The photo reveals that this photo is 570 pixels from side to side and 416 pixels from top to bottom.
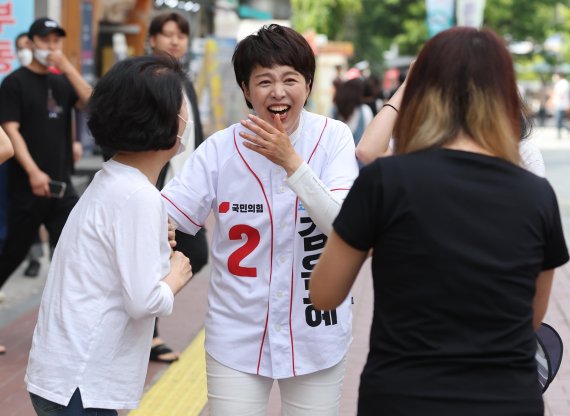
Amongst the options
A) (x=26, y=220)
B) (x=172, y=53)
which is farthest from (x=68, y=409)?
(x=26, y=220)

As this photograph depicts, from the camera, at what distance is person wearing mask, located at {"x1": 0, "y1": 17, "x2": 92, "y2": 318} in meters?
6.87

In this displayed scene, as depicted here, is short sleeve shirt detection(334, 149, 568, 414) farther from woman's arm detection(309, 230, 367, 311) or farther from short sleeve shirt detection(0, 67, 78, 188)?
short sleeve shirt detection(0, 67, 78, 188)

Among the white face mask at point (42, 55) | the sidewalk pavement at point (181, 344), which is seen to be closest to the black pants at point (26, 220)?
the sidewalk pavement at point (181, 344)

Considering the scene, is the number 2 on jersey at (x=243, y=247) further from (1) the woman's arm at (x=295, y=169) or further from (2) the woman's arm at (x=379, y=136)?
(2) the woman's arm at (x=379, y=136)

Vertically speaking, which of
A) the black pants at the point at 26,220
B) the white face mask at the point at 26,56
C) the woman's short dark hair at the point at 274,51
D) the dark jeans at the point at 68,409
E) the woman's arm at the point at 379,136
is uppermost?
the woman's short dark hair at the point at 274,51

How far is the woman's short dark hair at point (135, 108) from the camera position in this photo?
2.97 m

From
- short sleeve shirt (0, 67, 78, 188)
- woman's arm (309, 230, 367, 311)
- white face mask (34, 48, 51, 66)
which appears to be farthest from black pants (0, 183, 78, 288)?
woman's arm (309, 230, 367, 311)

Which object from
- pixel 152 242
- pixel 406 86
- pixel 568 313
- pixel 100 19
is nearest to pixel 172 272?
pixel 152 242

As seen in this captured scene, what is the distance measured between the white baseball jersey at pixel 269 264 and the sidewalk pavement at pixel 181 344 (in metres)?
1.68

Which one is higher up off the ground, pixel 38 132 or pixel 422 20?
pixel 38 132

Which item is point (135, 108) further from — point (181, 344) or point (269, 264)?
point (181, 344)

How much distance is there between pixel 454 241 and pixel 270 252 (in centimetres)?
106

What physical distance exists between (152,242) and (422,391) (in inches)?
34.3

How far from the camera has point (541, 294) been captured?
8.67 ft
